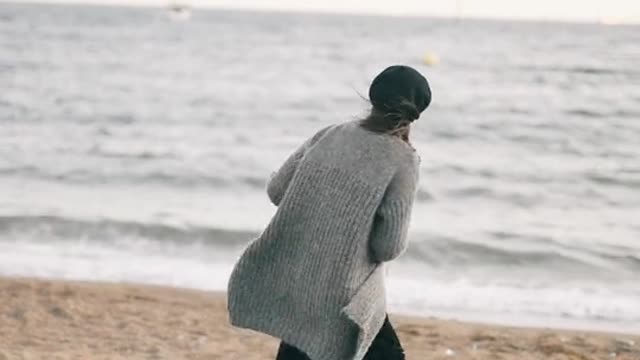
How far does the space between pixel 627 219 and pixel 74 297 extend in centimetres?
678

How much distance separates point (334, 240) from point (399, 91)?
1.54 feet

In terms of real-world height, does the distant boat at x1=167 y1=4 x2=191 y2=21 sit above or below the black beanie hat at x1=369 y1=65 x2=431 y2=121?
above

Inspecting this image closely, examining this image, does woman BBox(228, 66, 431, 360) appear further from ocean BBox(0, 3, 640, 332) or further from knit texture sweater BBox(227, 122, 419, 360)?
ocean BBox(0, 3, 640, 332)

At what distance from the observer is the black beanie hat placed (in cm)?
315

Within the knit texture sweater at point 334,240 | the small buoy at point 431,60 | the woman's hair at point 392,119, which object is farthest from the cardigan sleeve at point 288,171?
the small buoy at point 431,60

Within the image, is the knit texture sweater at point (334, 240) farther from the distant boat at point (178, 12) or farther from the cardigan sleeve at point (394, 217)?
the distant boat at point (178, 12)

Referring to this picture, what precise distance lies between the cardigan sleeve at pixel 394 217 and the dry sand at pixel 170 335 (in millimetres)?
2956

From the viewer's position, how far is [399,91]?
3152 mm

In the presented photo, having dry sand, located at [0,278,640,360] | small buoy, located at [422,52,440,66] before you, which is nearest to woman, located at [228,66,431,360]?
dry sand, located at [0,278,640,360]

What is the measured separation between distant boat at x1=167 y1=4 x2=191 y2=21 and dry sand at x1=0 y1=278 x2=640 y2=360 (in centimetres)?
8790

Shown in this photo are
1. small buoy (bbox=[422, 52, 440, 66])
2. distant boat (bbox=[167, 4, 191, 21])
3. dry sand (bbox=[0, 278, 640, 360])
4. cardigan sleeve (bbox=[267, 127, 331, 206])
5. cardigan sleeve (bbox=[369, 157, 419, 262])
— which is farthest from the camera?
distant boat (bbox=[167, 4, 191, 21])

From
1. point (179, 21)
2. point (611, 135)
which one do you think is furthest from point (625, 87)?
point (179, 21)

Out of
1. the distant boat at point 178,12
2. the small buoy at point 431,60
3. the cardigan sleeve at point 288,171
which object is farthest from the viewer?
the distant boat at point 178,12

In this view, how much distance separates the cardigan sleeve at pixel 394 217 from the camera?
312 centimetres
